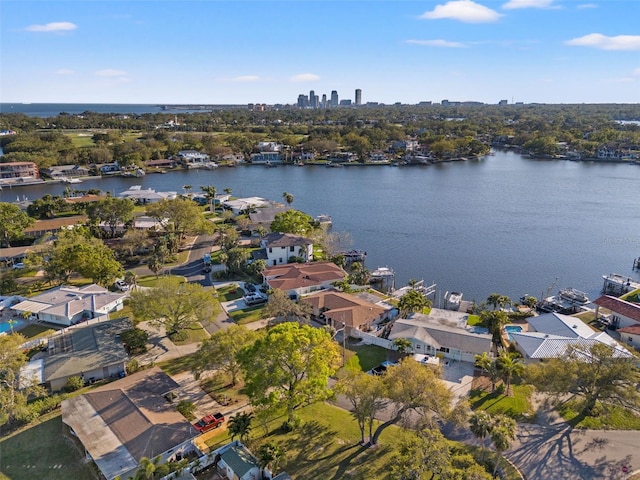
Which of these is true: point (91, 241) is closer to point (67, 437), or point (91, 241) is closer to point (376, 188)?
point (67, 437)

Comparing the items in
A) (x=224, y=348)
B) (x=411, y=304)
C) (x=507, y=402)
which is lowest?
(x=507, y=402)

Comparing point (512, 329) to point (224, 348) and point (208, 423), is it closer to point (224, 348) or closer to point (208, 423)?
point (224, 348)

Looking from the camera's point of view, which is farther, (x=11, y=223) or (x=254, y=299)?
(x=11, y=223)

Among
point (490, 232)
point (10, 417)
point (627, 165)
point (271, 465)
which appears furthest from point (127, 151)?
point (627, 165)

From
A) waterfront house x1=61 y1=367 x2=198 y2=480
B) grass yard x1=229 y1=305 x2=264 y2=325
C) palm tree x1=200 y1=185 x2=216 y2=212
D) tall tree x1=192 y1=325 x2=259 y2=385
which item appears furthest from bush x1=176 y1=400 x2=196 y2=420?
palm tree x1=200 y1=185 x2=216 y2=212

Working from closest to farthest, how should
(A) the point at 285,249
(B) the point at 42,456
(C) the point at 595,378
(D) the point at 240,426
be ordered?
(D) the point at 240,426 → (B) the point at 42,456 → (C) the point at 595,378 → (A) the point at 285,249

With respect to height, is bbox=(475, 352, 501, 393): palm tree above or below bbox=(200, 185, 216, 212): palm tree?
below

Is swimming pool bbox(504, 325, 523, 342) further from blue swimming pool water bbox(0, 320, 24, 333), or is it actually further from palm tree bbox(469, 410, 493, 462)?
blue swimming pool water bbox(0, 320, 24, 333)

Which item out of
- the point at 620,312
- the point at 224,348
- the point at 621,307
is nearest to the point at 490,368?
the point at 224,348

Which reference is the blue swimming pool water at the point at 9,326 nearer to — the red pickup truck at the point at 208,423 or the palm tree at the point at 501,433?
the red pickup truck at the point at 208,423
